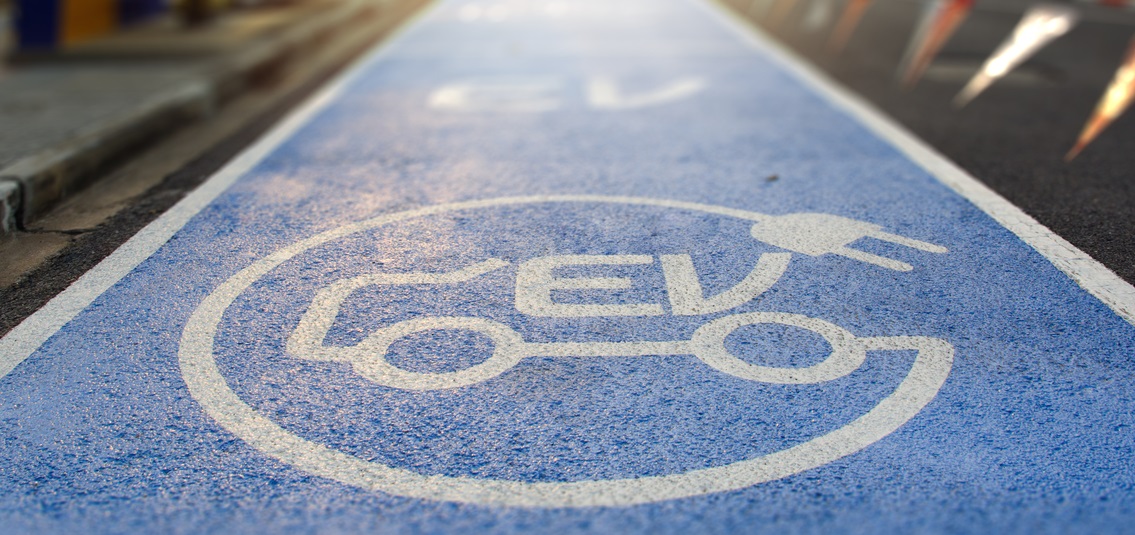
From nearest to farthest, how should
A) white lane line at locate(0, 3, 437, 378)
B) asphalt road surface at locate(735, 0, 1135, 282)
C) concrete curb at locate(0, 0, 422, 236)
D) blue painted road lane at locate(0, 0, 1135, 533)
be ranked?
blue painted road lane at locate(0, 0, 1135, 533) → white lane line at locate(0, 3, 437, 378) → asphalt road surface at locate(735, 0, 1135, 282) → concrete curb at locate(0, 0, 422, 236)

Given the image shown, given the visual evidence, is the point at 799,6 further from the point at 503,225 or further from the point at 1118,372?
the point at 1118,372

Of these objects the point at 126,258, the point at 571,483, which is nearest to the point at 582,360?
the point at 571,483

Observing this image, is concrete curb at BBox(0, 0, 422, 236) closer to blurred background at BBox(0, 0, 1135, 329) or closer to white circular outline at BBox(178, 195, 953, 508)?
blurred background at BBox(0, 0, 1135, 329)

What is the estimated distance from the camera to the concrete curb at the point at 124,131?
4.79 meters

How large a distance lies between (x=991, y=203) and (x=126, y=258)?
410cm

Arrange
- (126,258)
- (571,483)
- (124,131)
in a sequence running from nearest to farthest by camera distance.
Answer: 1. (571,483)
2. (126,258)
3. (124,131)

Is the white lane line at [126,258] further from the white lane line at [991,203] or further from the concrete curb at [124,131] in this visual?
the white lane line at [991,203]

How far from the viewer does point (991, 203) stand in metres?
4.70

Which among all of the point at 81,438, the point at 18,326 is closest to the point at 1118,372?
the point at 81,438

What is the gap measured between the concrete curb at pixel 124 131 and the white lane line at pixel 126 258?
0.69 metres

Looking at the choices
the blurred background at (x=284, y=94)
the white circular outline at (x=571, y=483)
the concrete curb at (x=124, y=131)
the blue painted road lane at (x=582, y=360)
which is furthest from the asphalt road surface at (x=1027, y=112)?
the concrete curb at (x=124, y=131)

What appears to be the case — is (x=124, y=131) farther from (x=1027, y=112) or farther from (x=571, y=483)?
(x=1027, y=112)

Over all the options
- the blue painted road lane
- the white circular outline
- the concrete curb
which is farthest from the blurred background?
the white circular outline

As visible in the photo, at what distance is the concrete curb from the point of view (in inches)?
189
